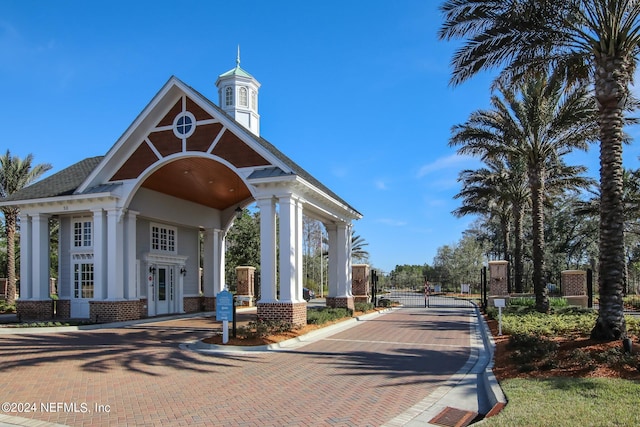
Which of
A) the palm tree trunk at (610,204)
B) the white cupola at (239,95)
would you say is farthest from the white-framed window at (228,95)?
the palm tree trunk at (610,204)

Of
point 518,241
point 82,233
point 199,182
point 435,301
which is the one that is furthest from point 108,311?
point 435,301

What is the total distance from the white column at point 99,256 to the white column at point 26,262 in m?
3.20

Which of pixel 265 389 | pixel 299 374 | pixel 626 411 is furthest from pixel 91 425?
pixel 626 411

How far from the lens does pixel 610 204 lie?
11766 millimetres

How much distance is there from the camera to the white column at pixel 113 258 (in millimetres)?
19609

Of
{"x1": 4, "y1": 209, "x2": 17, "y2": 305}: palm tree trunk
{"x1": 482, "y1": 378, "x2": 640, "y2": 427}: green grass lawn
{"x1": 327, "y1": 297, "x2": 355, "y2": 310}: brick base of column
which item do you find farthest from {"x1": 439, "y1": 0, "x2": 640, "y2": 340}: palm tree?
{"x1": 4, "y1": 209, "x2": 17, "y2": 305}: palm tree trunk

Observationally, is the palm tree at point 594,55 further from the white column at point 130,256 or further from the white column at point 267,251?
the white column at point 130,256

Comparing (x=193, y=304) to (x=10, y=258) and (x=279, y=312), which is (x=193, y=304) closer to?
(x=279, y=312)

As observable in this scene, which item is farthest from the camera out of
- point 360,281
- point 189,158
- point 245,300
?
point 245,300

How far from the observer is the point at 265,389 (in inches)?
349

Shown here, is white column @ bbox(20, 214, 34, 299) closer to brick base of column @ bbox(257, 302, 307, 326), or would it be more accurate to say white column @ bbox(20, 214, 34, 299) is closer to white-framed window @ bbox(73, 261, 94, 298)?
white-framed window @ bbox(73, 261, 94, 298)

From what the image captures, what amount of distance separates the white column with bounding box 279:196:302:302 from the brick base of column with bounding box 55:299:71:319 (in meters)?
9.99

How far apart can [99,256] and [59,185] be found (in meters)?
4.38

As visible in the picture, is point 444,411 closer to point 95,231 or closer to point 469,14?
point 469,14
